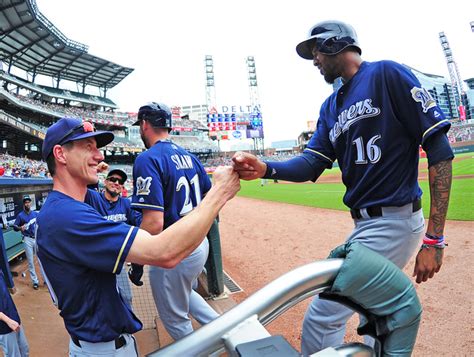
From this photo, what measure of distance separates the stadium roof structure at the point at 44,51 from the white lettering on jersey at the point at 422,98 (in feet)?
110

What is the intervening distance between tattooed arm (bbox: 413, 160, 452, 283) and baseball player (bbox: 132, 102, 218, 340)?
1.46 metres

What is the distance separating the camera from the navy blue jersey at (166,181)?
7.77ft

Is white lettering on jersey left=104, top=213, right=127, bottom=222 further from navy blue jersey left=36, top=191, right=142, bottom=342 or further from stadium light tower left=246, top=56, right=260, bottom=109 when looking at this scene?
stadium light tower left=246, top=56, right=260, bottom=109

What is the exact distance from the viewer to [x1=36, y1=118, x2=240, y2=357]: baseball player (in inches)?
48.9

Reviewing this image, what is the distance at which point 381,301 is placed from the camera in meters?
0.85

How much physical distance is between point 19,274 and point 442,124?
26.5ft

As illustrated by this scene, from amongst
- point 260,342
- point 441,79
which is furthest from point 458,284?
point 441,79

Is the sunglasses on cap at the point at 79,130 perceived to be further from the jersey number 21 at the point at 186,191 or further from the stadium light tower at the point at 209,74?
the stadium light tower at the point at 209,74

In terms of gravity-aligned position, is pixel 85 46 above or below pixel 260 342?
above


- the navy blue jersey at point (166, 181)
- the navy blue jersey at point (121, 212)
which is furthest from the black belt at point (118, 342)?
the navy blue jersey at point (121, 212)

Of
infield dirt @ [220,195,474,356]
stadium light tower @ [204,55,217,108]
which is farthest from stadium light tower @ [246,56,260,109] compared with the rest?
infield dirt @ [220,195,474,356]

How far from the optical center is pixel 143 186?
238 cm

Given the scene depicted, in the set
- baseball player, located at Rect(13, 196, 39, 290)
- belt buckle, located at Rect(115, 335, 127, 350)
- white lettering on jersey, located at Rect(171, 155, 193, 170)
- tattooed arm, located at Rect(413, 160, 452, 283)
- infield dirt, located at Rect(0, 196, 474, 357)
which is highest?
white lettering on jersey, located at Rect(171, 155, 193, 170)

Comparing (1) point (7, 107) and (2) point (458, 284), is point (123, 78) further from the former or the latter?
(2) point (458, 284)
